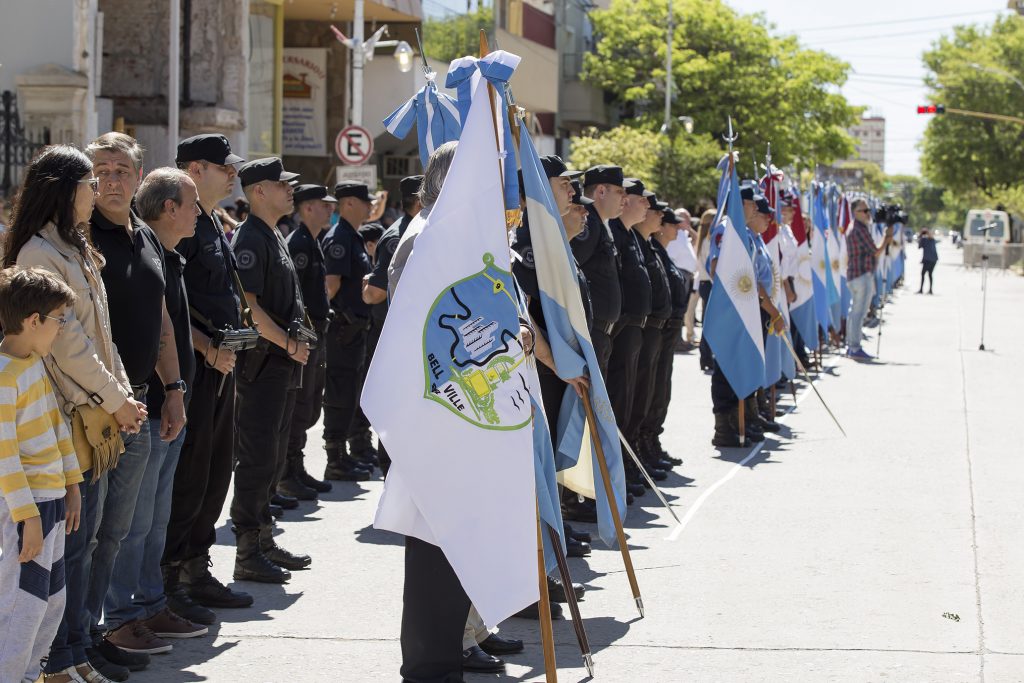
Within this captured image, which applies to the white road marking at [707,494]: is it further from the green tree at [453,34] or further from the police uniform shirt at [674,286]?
the green tree at [453,34]

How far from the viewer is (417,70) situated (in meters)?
32.2

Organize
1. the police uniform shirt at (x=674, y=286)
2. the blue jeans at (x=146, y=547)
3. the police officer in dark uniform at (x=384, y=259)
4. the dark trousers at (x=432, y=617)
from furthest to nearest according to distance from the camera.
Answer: the police uniform shirt at (x=674, y=286) < the police officer in dark uniform at (x=384, y=259) < the blue jeans at (x=146, y=547) < the dark trousers at (x=432, y=617)

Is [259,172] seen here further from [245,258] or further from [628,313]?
[628,313]

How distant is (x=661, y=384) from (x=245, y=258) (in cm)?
474

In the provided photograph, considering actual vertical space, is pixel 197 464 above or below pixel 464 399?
below

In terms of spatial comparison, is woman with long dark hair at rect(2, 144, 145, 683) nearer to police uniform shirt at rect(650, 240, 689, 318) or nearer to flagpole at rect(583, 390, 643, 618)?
flagpole at rect(583, 390, 643, 618)

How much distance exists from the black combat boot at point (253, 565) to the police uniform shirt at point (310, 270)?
88.8 inches

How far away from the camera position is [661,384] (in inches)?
426

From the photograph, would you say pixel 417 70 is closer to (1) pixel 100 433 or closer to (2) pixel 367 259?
(2) pixel 367 259

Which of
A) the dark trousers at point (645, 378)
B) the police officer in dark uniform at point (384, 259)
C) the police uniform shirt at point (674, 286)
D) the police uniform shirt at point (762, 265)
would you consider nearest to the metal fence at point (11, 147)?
the police officer in dark uniform at point (384, 259)

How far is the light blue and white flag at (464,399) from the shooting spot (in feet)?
14.9

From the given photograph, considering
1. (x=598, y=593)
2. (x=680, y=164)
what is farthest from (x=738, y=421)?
(x=680, y=164)

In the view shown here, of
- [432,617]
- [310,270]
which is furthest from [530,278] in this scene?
[432,617]

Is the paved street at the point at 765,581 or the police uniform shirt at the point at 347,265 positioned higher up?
the police uniform shirt at the point at 347,265
